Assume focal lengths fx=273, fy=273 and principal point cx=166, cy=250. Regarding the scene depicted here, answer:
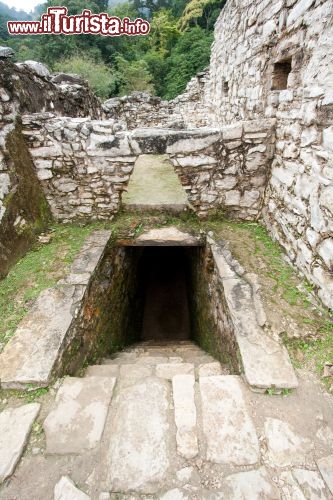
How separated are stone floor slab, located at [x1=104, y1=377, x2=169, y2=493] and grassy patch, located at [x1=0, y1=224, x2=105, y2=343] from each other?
1.20 metres

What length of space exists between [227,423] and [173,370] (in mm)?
650

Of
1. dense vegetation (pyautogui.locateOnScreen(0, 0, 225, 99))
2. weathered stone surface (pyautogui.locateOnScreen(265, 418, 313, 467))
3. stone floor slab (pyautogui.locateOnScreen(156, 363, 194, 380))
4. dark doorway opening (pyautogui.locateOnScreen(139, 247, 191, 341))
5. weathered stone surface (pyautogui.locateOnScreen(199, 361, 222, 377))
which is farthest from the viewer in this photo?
dense vegetation (pyautogui.locateOnScreen(0, 0, 225, 99))

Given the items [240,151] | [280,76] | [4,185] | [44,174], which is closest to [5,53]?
[44,174]

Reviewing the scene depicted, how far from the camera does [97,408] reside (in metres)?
1.84

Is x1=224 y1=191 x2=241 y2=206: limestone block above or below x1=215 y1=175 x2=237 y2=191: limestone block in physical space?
below

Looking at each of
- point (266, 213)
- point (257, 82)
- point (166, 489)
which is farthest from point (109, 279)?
point (257, 82)

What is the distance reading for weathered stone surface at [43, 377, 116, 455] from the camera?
164 centimetres

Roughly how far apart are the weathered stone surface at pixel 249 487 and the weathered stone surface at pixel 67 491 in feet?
2.22

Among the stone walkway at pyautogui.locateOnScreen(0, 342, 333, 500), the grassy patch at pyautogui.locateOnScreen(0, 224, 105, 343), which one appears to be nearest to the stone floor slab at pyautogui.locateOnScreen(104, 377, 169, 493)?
the stone walkway at pyautogui.locateOnScreen(0, 342, 333, 500)

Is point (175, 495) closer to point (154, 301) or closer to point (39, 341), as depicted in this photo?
point (39, 341)

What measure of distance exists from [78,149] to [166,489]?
3.32 m

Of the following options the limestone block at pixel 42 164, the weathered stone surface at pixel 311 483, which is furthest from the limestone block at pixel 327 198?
the limestone block at pixel 42 164

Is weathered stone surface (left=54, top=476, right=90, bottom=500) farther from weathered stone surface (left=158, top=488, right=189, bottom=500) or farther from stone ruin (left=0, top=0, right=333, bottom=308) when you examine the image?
stone ruin (left=0, top=0, right=333, bottom=308)

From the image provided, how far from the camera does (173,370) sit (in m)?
2.26
